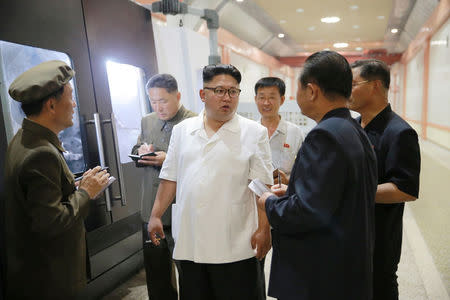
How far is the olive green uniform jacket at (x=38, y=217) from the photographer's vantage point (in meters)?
1.28

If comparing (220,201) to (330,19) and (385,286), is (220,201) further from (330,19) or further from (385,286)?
(330,19)

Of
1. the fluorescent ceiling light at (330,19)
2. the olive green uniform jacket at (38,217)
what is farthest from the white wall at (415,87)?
the olive green uniform jacket at (38,217)

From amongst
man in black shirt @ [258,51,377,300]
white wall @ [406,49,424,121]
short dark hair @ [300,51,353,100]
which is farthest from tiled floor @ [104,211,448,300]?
white wall @ [406,49,424,121]

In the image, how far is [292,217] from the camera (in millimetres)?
1112

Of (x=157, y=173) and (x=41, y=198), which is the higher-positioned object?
(x=41, y=198)

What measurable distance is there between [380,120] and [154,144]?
146 centimetres

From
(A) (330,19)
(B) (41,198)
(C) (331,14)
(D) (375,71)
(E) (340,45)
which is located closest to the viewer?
(B) (41,198)

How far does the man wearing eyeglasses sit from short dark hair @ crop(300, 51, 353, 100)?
1.67ft

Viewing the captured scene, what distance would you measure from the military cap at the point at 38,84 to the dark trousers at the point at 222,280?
1.03 m

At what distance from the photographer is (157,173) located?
218cm

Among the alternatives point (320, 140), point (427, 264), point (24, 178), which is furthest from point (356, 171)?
point (427, 264)

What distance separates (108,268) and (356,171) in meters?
2.31

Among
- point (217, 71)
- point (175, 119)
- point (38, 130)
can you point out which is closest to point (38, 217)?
point (38, 130)

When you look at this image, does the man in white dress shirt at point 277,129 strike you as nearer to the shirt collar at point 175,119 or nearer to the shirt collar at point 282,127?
the shirt collar at point 282,127
